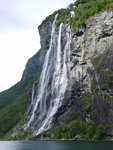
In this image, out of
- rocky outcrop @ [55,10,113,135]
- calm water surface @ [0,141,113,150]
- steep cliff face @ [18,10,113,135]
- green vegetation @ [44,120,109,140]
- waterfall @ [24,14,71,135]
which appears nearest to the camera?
calm water surface @ [0,141,113,150]

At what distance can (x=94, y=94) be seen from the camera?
53.7m

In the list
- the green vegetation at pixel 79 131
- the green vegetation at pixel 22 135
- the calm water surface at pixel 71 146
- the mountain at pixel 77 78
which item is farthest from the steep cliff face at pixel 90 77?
the calm water surface at pixel 71 146

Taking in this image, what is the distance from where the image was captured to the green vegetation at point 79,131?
4466 centimetres

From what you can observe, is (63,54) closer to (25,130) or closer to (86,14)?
(86,14)

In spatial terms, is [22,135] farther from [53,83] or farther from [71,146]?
[71,146]

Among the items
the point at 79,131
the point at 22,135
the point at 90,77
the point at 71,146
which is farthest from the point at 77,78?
the point at 22,135

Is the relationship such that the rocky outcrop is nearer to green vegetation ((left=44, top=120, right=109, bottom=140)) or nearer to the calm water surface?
green vegetation ((left=44, top=120, right=109, bottom=140))

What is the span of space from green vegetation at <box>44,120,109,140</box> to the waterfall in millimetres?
6208

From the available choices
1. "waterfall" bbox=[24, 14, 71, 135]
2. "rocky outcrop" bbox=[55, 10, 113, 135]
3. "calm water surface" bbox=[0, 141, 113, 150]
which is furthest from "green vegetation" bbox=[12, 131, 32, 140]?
"calm water surface" bbox=[0, 141, 113, 150]

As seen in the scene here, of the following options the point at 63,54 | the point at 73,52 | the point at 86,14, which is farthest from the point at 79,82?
the point at 86,14

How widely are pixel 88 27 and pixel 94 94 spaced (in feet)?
88.5

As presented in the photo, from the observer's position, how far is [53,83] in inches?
2916

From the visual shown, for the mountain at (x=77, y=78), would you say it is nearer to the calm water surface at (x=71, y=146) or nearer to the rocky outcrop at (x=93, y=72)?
the rocky outcrop at (x=93, y=72)

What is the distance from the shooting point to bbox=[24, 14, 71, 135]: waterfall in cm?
6412
